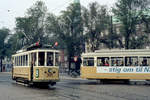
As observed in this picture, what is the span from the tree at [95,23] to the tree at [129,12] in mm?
3538

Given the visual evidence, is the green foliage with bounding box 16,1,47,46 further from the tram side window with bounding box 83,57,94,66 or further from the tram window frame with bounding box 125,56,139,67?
the tram window frame with bounding box 125,56,139,67

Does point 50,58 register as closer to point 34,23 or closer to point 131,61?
point 131,61

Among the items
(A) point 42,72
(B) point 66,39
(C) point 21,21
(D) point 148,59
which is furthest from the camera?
(C) point 21,21

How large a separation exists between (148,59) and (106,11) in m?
19.2

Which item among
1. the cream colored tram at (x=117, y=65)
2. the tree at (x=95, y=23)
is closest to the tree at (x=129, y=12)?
the tree at (x=95, y=23)

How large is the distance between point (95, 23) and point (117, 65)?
18.6m

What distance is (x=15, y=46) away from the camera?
175 ft

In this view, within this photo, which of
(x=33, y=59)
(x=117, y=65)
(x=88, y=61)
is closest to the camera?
(x=33, y=59)

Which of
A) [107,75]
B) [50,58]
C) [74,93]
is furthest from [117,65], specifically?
[74,93]

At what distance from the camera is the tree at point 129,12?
36.7 metres

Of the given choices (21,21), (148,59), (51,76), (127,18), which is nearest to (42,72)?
(51,76)

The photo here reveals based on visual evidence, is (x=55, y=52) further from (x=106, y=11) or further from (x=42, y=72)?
(x=106, y=11)

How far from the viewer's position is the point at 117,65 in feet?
77.2

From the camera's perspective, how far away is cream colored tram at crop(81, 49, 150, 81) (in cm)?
2297
